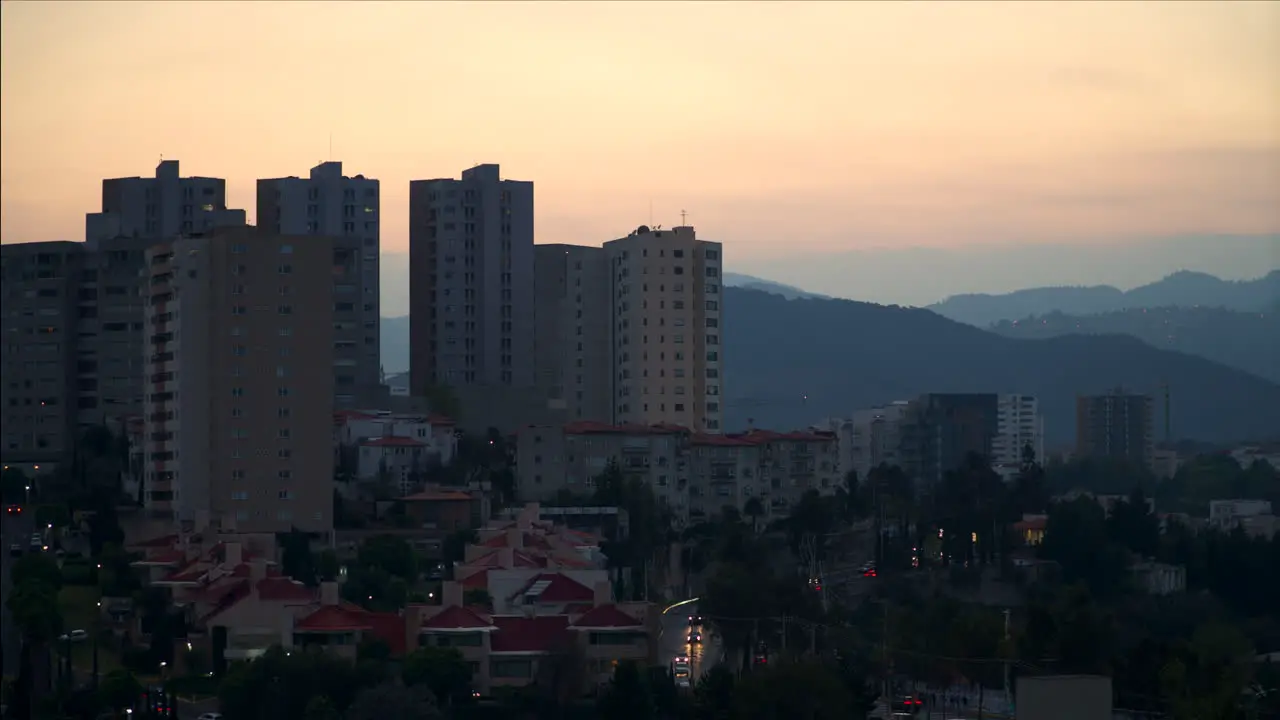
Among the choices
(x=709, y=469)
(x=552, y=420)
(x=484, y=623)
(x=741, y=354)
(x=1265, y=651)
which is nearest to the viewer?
(x=484, y=623)

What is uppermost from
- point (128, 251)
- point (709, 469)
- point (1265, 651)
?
point (128, 251)

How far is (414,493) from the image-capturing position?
4184 centimetres

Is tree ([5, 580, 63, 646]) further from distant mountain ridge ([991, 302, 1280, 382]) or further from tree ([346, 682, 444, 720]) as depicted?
distant mountain ridge ([991, 302, 1280, 382])

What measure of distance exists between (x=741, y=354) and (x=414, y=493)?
6877 cm

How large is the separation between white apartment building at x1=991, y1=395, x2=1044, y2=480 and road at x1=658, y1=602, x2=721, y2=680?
40.7m

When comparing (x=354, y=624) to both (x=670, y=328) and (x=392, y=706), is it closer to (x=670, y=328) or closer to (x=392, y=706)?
(x=392, y=706)

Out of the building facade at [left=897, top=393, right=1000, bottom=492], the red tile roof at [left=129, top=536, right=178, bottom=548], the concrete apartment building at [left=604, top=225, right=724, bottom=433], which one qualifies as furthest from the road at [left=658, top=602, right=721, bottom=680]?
the building facade at [left=897, top=393, right=1000, bottom=492]

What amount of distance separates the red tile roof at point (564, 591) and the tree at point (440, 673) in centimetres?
362

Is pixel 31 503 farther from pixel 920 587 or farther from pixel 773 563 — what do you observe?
pixel 920 587

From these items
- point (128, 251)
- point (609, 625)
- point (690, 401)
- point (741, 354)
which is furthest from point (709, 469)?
point (741, 354)

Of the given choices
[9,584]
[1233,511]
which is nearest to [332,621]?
[9,584]

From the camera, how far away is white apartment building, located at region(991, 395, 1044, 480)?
254 ft

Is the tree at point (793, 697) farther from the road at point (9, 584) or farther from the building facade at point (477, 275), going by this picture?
the building facade at point (477, 275)

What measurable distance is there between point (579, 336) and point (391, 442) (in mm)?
10754
